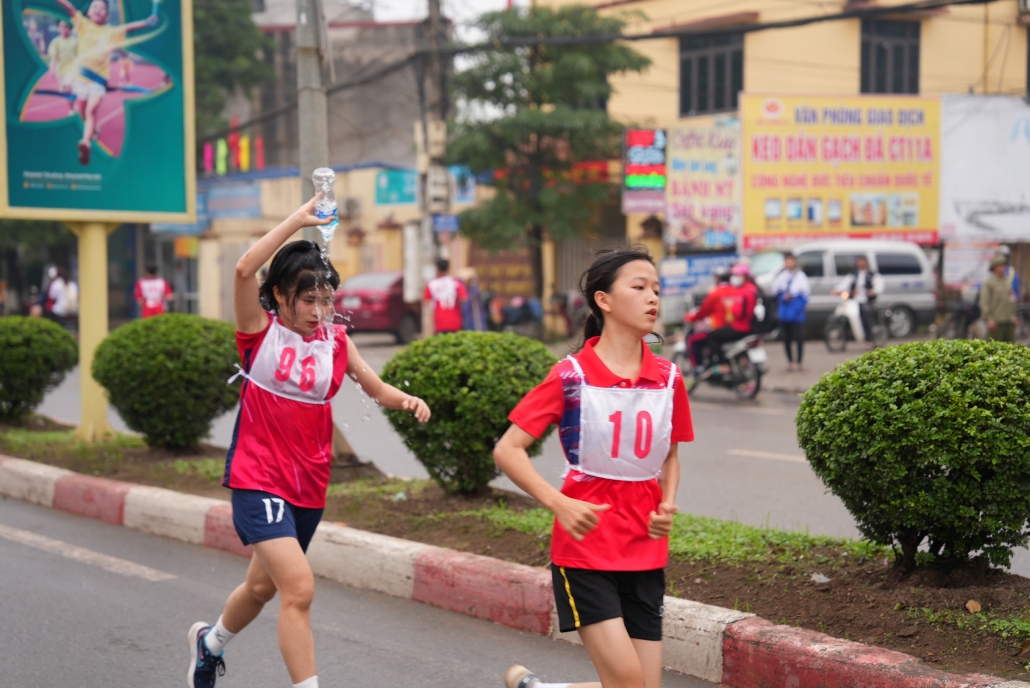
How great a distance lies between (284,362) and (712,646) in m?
1.89

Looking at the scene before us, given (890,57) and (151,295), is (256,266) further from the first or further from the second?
(890,57)

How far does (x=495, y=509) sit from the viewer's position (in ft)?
19.8

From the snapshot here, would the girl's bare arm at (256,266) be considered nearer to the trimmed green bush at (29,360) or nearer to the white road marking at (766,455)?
the white road marking at (766,455)

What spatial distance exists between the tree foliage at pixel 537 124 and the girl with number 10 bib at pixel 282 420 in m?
17.9

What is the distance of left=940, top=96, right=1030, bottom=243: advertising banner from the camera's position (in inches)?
887

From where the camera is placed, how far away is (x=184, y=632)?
16.0 ft

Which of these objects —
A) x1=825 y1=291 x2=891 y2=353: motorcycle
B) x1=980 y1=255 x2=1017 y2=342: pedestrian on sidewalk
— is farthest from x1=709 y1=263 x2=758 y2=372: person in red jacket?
x1=825 y1=291 x2=891 y2=353: motorcycle

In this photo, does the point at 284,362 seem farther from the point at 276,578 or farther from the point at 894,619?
the point at 894,619

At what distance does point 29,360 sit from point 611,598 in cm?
790

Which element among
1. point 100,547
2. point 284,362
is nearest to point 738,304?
point 100,547

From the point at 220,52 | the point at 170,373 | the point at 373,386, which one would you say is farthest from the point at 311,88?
the point at 220,52

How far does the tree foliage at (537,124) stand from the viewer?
70.1ft

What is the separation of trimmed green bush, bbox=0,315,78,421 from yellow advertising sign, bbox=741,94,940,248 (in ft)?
48.0

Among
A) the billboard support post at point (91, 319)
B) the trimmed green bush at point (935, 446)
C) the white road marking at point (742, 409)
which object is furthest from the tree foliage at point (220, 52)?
the trimmed green bush at point (935, 446)
